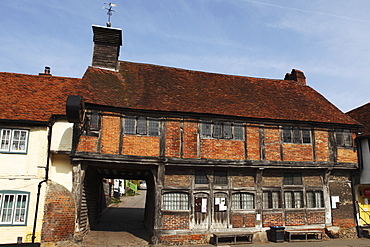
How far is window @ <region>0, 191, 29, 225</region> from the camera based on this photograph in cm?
1126

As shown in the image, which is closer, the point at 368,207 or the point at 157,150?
the point at 157,150

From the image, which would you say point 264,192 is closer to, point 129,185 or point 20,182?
point 20,182

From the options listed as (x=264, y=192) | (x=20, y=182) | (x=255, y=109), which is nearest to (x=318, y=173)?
(x=264, y=192)

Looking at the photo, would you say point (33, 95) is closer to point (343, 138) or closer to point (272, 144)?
point (272, 144)

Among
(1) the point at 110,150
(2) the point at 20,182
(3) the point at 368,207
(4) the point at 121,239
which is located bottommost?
(4) the point at 121,239

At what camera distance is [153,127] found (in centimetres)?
1327

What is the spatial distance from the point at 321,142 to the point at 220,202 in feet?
20.8

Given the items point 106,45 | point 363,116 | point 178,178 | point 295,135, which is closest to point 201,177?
point 178,178

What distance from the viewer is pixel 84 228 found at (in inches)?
517

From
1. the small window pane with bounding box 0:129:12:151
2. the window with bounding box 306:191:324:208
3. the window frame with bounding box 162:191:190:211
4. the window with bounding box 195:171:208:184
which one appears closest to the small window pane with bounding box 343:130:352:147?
the window with bounding box 306:191:324:208

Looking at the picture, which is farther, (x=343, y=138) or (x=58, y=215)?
(x=343, y=138)

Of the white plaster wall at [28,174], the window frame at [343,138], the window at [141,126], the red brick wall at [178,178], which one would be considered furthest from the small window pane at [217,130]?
the white plaster wall at [28,174]

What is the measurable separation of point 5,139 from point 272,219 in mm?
12731

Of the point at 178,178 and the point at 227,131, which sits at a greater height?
the point at 227,131
